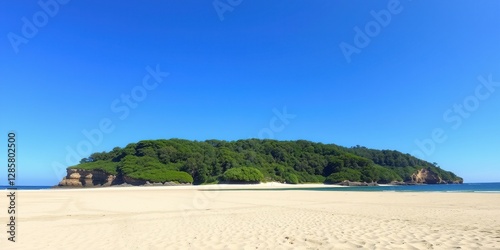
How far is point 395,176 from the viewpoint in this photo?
166500mm

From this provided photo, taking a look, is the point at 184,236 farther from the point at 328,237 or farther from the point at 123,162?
the point at 123,162

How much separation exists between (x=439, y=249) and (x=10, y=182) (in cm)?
1395

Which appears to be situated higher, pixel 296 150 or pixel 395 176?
pixel 296 150

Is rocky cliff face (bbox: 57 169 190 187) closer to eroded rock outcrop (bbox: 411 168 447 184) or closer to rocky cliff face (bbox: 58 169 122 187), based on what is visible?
rocky cliff face (bbox: 58 169 122 187)

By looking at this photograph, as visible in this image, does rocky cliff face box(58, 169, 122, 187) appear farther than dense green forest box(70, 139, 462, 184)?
Yes

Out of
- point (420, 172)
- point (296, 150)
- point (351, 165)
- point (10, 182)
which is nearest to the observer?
point (10, 182)

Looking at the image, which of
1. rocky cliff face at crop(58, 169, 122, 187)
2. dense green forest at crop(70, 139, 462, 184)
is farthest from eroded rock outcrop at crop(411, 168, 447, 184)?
rocky cliff face at crop(58, 169, 122, 187)

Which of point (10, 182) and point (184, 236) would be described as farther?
point (10, 182)

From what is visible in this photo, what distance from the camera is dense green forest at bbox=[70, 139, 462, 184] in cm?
11000

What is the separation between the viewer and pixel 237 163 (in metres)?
126

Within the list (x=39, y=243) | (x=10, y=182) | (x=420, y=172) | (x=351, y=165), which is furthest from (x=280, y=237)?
(x=420, y=172)

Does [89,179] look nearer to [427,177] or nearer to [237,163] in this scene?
[237,163]

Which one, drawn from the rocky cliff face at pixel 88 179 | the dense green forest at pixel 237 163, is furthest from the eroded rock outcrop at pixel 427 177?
the rocky cliff face at pixel 88 179

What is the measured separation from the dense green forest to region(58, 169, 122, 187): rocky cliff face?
199cm
